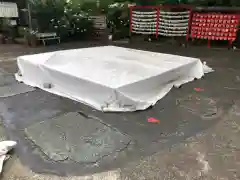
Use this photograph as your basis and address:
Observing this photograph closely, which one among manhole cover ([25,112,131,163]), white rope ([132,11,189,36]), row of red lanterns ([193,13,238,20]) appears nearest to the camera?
manhole cover ([25,112,131,163])

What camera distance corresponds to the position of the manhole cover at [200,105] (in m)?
2.58

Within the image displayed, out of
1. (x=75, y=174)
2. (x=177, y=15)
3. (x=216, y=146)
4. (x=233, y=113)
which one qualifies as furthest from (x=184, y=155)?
(x=177, y=15)

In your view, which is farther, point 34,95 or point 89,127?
point 34,95

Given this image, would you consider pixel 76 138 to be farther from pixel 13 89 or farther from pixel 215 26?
pixel 215 26

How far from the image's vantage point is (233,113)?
2.58m

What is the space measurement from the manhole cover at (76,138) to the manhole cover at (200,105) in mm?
1015

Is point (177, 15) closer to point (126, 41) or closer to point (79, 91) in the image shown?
point (126, 41)

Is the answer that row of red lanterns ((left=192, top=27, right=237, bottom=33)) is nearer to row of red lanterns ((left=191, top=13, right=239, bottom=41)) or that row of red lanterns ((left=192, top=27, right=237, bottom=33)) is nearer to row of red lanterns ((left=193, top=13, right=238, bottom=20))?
row of red lanterns ((left=191, top=13, right=239, bottom=41))

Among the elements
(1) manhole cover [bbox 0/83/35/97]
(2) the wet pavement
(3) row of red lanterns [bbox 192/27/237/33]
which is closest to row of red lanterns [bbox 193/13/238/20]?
(3) row of red lanterns [bbox 192/27/237/33]

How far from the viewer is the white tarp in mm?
2639

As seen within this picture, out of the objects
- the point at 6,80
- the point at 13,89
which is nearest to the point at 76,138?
the point at 13,89

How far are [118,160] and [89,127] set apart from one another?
1.91 ft

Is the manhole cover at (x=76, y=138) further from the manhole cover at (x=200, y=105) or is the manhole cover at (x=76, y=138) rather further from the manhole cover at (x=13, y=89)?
the manhole cover at (x=13, y=89)

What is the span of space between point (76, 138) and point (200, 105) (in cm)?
161
